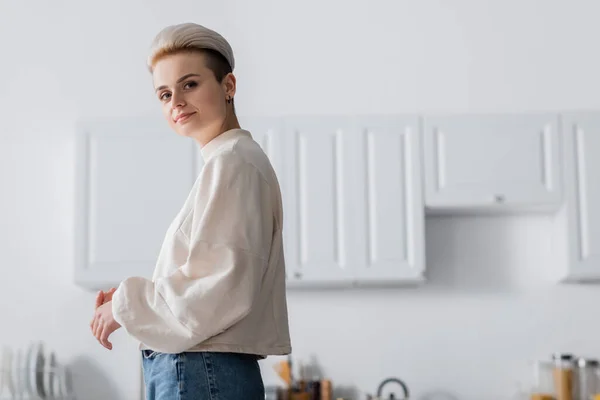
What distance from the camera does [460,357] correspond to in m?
4.34

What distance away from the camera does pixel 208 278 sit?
4.62 feet

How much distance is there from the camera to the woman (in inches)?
55.6

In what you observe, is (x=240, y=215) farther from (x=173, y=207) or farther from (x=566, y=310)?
(x=566, y=310)

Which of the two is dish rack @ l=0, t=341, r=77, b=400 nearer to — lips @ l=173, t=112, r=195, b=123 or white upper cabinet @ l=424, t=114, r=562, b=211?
white upper cabinet @ l=424, t=114, r=562, b=211

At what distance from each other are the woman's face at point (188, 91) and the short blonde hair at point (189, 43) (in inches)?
0.4

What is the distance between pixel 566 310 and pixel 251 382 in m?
3.15

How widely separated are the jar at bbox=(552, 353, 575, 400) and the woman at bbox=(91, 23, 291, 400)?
273 cm

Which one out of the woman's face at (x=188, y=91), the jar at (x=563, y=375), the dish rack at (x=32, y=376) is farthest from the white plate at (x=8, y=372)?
the woman's face at (x=188, y=91)

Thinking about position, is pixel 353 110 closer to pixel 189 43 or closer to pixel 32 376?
pixel 32 376

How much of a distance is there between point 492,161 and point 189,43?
2708mm

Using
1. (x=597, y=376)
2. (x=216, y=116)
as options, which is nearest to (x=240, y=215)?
(x=216, y=116)

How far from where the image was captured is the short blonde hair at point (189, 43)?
1544mm

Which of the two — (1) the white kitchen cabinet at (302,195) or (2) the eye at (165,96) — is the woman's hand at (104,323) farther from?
(1) the white kitchen cabinet at (302,195)

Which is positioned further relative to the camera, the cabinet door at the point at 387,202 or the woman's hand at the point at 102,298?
the cabinet door at the point at 387,202
